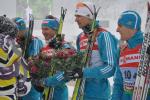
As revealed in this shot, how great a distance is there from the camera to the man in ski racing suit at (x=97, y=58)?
2975 millimetres

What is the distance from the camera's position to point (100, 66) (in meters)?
3.01

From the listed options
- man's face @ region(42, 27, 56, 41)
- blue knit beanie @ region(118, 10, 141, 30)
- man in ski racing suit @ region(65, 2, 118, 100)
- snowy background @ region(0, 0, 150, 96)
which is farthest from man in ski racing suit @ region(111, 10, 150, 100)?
snowy background @ region(0, 0, 150, 96)

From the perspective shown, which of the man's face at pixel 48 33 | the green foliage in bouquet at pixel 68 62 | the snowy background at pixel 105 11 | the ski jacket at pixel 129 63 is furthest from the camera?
the snowy background at pixel 105 11

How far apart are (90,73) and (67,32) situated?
426 cm

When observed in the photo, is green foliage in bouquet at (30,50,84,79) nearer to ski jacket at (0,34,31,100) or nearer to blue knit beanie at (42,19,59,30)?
blue knit beanie at (42,19,59,30)

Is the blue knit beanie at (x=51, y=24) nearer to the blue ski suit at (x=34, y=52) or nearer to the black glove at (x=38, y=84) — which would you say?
the blue ski suit at (x=34, y=52)

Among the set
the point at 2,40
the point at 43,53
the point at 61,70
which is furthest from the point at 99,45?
the point at 2,40

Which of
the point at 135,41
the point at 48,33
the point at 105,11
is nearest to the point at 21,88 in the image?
the point at 135,41

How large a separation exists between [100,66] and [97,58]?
0.40ft

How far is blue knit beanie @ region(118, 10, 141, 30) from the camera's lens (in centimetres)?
281

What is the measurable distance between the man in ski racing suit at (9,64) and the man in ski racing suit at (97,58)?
0.73 m

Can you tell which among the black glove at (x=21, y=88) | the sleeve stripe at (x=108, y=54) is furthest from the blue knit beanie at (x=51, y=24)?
the black glove at (x=21, y=88)

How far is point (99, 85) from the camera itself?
124 inches

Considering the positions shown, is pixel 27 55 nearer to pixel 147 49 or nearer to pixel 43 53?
pixel 43 53
